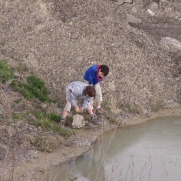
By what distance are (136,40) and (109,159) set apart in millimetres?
4552

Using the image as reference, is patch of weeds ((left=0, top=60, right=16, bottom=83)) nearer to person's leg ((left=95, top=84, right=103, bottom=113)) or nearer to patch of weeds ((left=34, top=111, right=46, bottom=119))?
patch of weeds ((left=34, top=111, right=46, bottom=119))

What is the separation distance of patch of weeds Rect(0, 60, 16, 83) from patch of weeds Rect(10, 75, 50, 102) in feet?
0.50

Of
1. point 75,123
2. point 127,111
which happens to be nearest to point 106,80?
point 127,111

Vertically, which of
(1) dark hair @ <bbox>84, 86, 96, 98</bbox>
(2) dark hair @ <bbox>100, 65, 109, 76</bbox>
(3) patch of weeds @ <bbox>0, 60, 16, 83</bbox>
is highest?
(2) dark hair @ <bbox>100, 65, 109, 76</bbox>

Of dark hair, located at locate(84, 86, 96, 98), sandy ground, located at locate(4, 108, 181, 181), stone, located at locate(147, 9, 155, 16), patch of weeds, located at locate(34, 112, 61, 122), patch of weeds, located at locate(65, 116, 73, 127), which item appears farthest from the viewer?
stone, located at locate(147, 9, 155, 16)

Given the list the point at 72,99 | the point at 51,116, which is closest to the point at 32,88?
the point at 51,116

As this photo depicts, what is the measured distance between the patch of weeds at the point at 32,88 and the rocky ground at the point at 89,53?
14 cm

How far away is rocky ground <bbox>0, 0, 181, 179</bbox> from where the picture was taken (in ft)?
33.5

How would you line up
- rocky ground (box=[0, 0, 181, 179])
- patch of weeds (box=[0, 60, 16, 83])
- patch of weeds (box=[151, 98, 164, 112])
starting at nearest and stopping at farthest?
patch of weeds (box=[0, 60, 16, 83]) → rocky ground (box=[0, 0, 181, 179]) → patch of weeds (box=[151, 98, 164, 112])

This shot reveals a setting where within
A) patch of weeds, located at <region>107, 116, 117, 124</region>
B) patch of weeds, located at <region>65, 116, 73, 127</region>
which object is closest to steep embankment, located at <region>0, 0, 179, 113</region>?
patch of weeds, located at <region>107, 116, 117, 124</region>

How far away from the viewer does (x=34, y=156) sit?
7758mm

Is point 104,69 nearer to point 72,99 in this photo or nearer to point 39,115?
point 72,99

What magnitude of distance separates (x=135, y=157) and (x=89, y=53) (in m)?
3.40

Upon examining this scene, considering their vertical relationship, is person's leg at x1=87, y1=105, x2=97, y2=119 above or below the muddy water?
above
